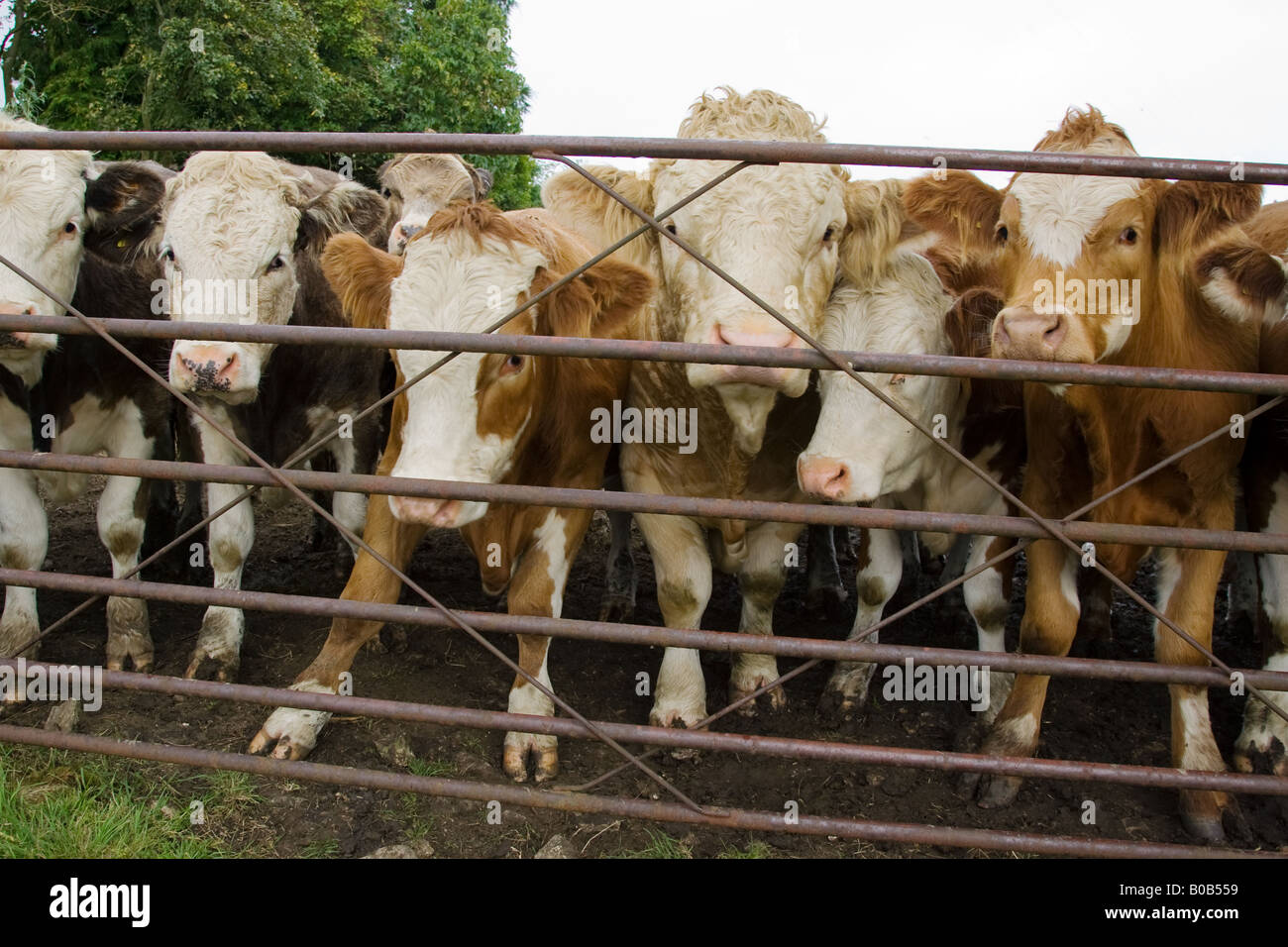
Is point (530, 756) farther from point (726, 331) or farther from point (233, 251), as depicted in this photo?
point (233, 251)

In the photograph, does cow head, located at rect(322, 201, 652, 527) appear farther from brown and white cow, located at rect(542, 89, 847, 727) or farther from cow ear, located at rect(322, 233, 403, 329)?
brown and white cow, located at rect(542, 89, 847, 727)

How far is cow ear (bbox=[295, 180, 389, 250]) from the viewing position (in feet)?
15.1

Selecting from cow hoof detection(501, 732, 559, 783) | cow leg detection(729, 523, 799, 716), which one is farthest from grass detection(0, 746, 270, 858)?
cow leg detection(729, 523, 799, 716)

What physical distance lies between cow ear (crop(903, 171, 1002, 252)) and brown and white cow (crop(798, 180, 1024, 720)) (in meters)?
0.12

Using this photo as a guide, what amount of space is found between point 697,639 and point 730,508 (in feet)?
1.37

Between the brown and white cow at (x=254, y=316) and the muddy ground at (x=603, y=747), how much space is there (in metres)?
0.47

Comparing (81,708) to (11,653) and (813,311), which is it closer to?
(11,653)

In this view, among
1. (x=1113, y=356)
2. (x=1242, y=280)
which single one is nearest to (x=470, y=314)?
(x=1113, y=356)

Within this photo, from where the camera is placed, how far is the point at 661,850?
3.14m

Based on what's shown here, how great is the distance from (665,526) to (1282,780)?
91.3 inches
